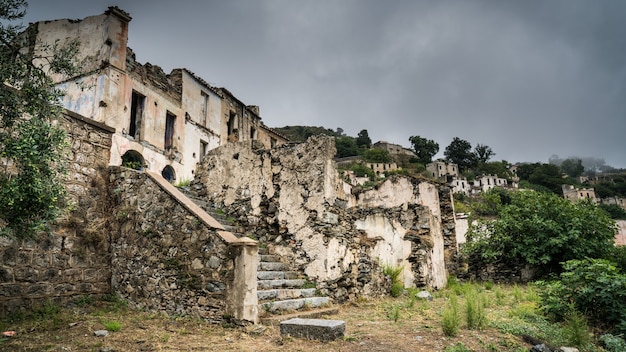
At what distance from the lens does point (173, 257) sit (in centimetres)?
603

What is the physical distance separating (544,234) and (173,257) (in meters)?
12.7

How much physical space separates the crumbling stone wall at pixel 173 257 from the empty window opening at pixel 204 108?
15310 millimetres

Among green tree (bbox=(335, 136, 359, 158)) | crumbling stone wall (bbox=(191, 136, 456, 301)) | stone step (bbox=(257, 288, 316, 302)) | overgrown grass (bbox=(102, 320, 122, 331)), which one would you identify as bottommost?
overgrown grass (bbox=(102, 320, 122, 331))

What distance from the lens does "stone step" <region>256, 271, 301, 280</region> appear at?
6608mm

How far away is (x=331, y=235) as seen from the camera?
24.5ft

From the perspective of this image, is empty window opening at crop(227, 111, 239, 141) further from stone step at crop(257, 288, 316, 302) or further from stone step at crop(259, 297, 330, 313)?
stone step at crop(259, 297, 330, 313)

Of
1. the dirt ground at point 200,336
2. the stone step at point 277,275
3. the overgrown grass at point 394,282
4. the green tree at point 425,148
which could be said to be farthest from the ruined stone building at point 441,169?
the dirt ground at point 200,336

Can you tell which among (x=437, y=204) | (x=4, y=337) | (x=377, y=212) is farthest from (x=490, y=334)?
(x=437, y=204)

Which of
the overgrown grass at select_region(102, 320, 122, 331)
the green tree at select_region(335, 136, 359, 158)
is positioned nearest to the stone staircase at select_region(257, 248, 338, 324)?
the overgrown grass at select_region(102, 320, 122, 331)

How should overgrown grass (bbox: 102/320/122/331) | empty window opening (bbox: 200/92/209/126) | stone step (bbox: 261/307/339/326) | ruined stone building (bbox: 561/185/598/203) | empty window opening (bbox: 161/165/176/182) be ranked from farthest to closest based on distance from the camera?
ruined stone building (bbox: 561/185/598/203), empty window opening (bbox: 200/92/209/126), empty window opening (bbox: 161/165/176/182), stone step (bbox: 261/307/339/326), overgrown grass (bbox: 102/320/122/331)

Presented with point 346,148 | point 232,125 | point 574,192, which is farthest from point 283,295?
point 574,192

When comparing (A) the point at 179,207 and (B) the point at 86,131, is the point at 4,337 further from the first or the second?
(B) the point at 86,131

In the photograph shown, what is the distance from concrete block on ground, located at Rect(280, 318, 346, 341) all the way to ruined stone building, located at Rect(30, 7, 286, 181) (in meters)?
11.5

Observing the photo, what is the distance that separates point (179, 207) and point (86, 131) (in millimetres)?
2468
